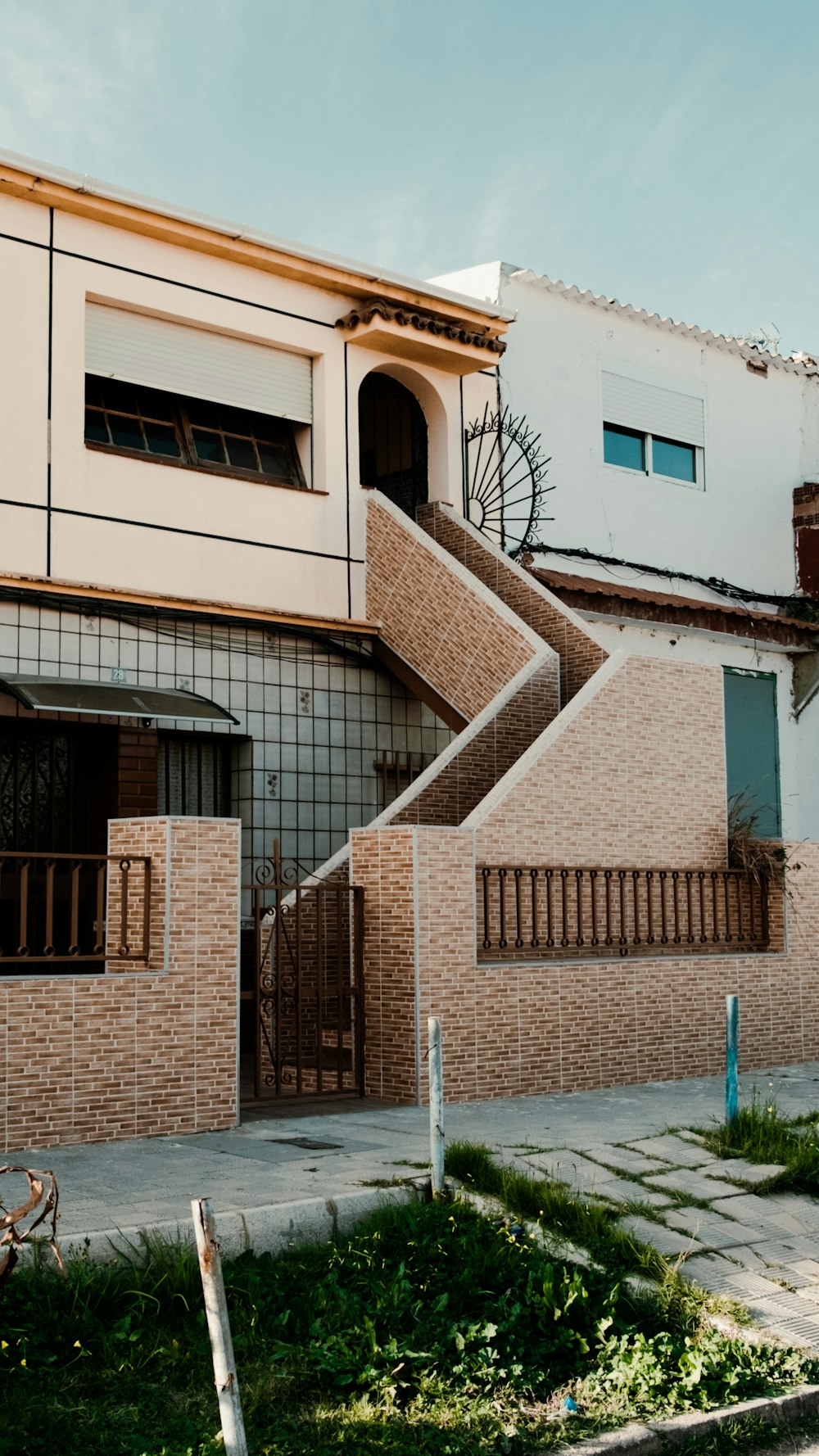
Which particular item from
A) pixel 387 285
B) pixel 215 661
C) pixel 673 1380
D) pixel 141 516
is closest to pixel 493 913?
pixel 215 661

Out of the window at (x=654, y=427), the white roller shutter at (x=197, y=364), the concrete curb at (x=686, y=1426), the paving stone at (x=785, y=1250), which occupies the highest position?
the window at (x=654, y=427)

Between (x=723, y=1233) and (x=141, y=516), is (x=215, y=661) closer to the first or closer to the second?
(x=141, y=516)

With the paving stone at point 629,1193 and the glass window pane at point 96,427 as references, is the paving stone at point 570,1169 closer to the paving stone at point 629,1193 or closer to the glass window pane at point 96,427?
the paving stone at point 629,1193

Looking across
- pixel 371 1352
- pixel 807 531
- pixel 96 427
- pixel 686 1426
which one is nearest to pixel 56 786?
pixel 96 427

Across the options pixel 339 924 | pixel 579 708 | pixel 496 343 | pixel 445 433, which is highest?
pixel 496 343

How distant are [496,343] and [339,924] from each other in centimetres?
769

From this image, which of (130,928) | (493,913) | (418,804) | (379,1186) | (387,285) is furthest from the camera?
(387,285)

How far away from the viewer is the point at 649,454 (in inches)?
715

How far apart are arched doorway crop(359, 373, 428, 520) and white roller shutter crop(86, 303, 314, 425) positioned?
5.88 ft

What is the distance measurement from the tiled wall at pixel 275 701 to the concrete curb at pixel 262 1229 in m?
6.77

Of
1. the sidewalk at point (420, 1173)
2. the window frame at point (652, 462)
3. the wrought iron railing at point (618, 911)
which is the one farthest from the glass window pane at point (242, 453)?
the sidewalk at point (420, 1173)

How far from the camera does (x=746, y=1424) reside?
5.56 m

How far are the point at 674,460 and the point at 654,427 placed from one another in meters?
0.58

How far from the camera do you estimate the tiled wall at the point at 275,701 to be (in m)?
12.8
